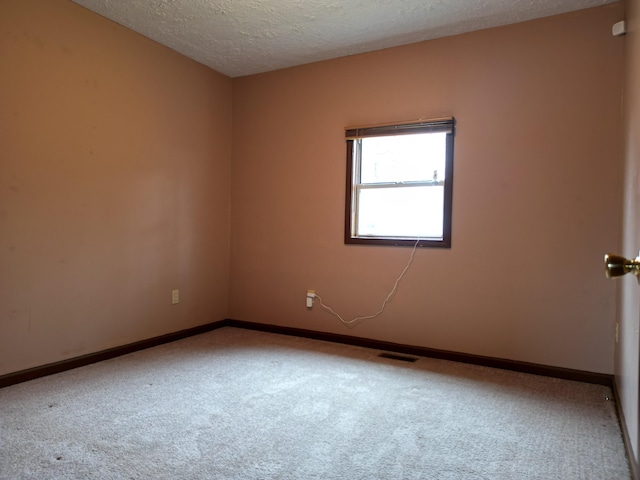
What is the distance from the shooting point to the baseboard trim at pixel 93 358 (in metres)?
2.48

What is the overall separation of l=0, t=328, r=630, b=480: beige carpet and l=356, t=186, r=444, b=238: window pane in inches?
42.1

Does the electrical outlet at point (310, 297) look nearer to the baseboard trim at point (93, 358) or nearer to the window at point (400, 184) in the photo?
the window at point (400, 184)

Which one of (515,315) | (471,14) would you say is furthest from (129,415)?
(471,14)

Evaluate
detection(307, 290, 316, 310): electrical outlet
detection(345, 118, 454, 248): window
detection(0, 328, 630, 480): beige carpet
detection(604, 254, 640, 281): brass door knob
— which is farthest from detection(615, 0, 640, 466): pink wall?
detection(307, 290, 316, 310): electrical outlet

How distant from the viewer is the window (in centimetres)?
320

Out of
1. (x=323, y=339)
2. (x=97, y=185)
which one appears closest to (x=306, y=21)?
(x=97, y=185)

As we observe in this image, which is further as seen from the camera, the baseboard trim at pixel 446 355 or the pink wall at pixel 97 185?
the baseboard trim at pixel 446 355

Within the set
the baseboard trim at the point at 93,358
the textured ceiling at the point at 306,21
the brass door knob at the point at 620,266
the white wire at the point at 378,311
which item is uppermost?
the textured ceiling at the point at 306,21

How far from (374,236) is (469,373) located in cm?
131

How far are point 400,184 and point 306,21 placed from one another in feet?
4.72

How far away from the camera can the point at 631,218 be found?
6.53 ft

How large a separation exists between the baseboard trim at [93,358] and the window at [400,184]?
1.70m

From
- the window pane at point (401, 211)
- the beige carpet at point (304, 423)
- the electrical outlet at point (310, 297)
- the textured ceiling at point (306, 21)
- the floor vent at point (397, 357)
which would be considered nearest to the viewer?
the beige carpet at point (304, 423)

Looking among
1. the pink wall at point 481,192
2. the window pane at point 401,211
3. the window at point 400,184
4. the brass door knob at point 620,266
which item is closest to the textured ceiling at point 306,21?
the pink wall at point 481,192
